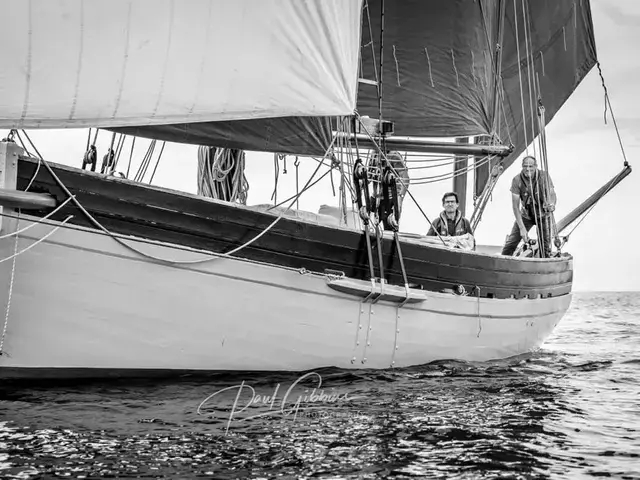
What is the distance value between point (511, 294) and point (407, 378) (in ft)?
11.0

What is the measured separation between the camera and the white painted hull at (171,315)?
773 centimetres

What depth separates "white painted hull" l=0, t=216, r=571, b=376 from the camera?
7.73 meters

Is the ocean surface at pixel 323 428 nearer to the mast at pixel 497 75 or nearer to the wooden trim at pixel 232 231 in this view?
the wooden trim at pixel 232 231

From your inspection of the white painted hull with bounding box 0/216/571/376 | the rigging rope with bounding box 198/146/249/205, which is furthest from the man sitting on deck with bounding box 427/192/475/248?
the rigging rope with bounding box 198/146/249/205

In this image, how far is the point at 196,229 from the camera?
8281 mm

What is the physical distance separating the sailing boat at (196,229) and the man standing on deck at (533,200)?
3.32 m

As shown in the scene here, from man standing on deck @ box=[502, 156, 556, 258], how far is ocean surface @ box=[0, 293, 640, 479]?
15.2 feet

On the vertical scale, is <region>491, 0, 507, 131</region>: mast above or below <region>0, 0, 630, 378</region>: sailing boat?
above

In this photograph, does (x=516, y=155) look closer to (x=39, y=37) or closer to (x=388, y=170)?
(x=388, y=170)

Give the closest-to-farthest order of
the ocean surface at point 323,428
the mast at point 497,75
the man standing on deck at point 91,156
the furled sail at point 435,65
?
the ocean surface at point 323,428, the man standing on deck at point 91,156, the furled sail at point 435,65, the mast at point 497,75

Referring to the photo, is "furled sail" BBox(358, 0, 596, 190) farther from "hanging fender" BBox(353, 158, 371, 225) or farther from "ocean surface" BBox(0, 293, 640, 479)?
"ocean surface" BBox(0, 293, 640, 479)

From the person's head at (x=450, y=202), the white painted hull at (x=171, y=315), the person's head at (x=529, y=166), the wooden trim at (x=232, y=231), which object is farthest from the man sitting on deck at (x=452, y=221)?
the person's head at (x=529, y=166)

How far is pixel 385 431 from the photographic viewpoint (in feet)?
21.9

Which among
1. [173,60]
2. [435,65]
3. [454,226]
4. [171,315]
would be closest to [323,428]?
[171,315]
